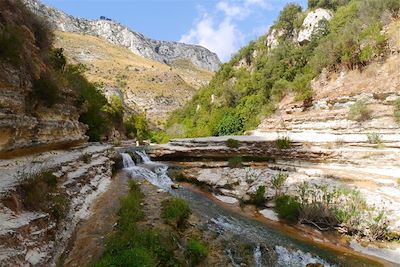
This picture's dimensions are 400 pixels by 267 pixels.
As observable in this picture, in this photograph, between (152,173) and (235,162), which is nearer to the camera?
(152,173)

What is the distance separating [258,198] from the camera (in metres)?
12.8

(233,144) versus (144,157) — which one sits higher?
(233,144)

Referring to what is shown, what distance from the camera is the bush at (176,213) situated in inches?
354

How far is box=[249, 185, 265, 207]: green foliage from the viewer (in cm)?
1273

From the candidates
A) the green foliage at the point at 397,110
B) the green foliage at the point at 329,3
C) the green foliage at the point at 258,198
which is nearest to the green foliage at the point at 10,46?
the green foliage at the point at 258,198

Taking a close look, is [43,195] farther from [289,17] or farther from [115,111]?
[289,17]

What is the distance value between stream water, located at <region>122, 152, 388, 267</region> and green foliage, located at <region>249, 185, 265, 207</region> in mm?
1232

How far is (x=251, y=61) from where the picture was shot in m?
56.7

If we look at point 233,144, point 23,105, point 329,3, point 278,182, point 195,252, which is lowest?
point 195,252

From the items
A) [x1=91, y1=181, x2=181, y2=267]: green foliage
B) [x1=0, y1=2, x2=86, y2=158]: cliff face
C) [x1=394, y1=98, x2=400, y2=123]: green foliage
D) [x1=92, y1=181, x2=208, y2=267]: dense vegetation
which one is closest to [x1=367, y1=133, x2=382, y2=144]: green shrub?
[x1=394, y1=98, x2=400, y2=123]: green foliage

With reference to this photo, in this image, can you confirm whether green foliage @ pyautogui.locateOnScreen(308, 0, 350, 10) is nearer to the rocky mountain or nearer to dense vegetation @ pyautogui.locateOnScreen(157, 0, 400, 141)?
dense vegetation @ pyautogui.locateOnScreen(157, 0, 400, 141)

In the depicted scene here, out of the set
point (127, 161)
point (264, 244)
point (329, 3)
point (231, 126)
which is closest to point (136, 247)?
point (264, 244)

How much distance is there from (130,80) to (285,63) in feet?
234

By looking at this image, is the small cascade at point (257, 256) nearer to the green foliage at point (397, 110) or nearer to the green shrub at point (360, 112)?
the green foliage at point (397, 110)
